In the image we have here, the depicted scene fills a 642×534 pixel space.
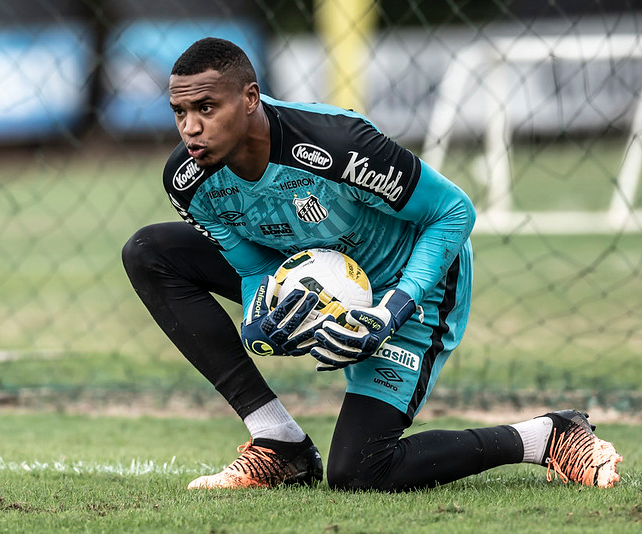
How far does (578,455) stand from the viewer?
3643mm

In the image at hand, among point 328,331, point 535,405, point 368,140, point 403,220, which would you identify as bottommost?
point 535,405

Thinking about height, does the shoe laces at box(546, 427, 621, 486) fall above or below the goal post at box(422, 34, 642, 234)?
below

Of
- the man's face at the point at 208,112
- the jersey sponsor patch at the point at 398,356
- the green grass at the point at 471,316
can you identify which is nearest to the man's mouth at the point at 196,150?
the man's face at the point at 208,112

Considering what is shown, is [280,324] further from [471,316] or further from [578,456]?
[471,316]

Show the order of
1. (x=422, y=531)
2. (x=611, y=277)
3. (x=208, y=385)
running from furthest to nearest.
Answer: (x=611, y=277)
(x=208, y=385)
(x=422, y=531)

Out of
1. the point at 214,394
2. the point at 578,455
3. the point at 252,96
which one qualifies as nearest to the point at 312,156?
the point at 252,96

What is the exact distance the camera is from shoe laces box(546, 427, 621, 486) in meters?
3.58

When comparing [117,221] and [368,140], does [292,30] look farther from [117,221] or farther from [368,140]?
[368,140]

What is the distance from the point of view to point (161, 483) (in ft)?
12.3

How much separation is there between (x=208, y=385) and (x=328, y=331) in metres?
3.04

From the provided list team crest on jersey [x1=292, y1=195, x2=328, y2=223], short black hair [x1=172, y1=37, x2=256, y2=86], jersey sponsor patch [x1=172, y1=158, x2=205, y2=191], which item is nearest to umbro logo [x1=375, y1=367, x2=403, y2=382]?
team crest on jersey [x1=292, y1=195, x2=328, y2=223]

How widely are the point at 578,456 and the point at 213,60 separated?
197 cm

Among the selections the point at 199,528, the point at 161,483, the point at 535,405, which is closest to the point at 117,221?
the point at 535,405

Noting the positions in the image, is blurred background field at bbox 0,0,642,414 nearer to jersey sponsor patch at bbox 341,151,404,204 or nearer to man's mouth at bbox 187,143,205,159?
jersey sponsor patch at bbox 341,151,404,204
